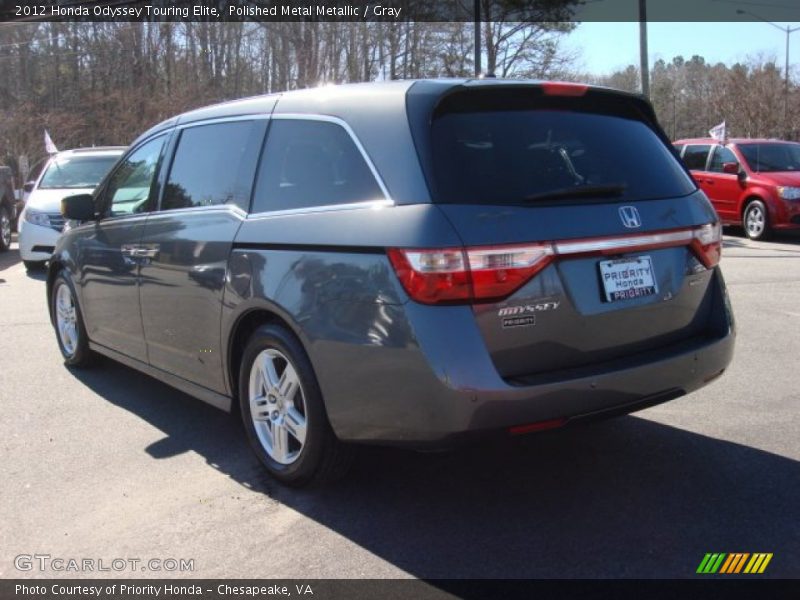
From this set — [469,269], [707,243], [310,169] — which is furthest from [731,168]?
[469,269]

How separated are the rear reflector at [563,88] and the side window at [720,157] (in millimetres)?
12059

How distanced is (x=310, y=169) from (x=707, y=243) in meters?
1.90

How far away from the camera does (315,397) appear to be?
3480 mm

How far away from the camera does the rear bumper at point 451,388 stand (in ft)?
9.75

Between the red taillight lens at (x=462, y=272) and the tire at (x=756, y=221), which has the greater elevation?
the red taillight lens at (x=462, y=272)

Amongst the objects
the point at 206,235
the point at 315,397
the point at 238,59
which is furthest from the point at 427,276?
the point at 238,59

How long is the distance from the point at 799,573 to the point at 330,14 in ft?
96.5

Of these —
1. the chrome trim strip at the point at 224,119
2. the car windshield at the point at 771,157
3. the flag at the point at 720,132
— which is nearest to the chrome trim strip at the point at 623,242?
the chrome trim strip at the point at 224,119

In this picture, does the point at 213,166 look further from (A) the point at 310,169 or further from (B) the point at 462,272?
(B) the point at 462,272

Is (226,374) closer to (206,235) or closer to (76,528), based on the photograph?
(206,235)

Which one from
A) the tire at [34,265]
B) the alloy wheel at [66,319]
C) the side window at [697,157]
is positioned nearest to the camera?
the alloy wheel at [66,319]

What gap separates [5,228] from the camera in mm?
14883

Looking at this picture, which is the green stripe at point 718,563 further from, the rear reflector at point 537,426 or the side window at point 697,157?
the side window at point 697,157

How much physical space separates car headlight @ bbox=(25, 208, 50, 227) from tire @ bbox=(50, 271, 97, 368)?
215 inches
